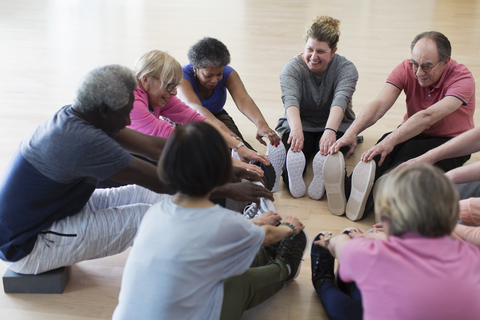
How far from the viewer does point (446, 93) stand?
241cm

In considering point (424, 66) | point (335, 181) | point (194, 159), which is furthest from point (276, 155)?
point (194, 159)

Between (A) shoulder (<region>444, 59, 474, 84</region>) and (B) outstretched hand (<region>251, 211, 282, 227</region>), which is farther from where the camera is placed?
(A) shoulder (<region>444, 59, 474, 84</region>)

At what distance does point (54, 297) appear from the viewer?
189cm

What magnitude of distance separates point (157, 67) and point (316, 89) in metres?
1.05

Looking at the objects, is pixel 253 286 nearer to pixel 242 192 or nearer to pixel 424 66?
pixel 242 192

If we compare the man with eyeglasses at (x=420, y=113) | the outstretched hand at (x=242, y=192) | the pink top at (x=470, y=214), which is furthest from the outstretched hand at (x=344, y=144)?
the pink top at (x=470, y=214)

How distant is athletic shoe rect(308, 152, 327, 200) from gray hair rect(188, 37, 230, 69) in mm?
762

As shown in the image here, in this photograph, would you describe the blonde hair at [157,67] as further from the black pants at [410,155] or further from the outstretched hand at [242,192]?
the black pants at [410,155]

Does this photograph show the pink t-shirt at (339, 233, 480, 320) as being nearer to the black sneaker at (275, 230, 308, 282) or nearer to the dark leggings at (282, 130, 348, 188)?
the black sneaker at (275, 230, 308, 282)

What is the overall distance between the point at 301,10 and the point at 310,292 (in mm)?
5723

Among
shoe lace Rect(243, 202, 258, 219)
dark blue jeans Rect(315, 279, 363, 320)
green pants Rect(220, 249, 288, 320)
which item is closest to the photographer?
green pants Rect(220, 249, 288, 320)

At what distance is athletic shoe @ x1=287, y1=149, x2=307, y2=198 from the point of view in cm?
250

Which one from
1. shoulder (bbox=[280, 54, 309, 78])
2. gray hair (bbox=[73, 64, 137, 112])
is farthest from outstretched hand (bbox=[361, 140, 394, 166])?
gray hair (bbox=[73, 64, 137, 112])

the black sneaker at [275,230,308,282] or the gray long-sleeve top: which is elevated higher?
the gray long-sleeve top
